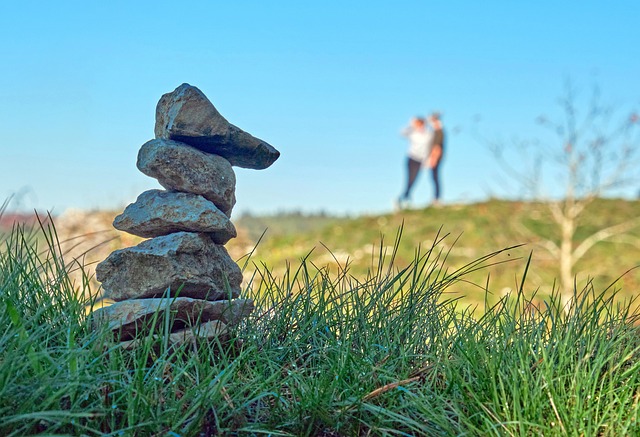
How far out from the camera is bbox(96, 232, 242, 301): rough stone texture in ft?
10.4

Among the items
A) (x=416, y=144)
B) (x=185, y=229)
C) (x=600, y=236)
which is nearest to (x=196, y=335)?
(x=185, y=229)

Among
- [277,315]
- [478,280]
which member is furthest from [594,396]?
[478,280]

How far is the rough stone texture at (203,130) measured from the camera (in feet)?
11.0

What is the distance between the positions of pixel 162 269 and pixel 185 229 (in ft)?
0.77

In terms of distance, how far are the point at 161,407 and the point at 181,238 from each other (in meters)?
0.93

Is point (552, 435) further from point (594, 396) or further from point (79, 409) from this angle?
point (79, 409)

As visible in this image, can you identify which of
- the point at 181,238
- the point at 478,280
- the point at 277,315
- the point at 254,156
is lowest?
the point at 478,280

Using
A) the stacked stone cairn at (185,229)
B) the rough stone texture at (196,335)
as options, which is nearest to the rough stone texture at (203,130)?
the stacked stone cairn at (185,229)

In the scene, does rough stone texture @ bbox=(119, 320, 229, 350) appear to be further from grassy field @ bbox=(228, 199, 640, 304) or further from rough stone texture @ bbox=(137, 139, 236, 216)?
grassy field @ bbox=(228, 199, 640, 304)

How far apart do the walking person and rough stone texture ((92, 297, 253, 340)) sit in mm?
14441

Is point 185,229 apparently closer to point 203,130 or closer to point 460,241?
point 203,130

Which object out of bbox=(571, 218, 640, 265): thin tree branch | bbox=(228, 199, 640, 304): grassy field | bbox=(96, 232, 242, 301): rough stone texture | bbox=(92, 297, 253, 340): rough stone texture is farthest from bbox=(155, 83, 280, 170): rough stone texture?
bbox=(571, 218, 640, 265): thin tree branch

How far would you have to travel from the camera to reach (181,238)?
3209 mm

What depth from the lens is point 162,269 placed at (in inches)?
125
